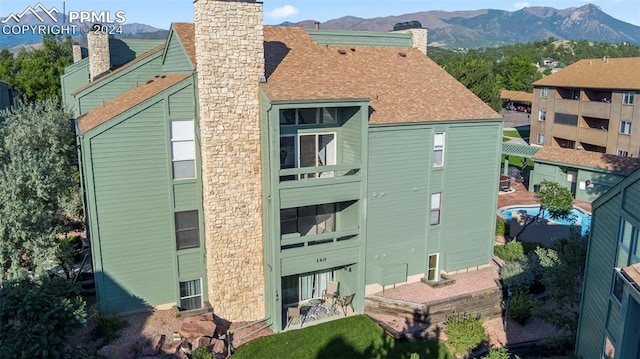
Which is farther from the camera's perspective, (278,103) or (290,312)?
(290,312)

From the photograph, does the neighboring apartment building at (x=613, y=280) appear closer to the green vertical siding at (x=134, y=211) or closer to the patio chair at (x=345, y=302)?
the patio chair at (x=345, y=302)

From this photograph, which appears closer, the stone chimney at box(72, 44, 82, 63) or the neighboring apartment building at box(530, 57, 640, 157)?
the stone chimney at box(72, 44, 82, 63)

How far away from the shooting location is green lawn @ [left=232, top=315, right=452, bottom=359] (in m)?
18.2

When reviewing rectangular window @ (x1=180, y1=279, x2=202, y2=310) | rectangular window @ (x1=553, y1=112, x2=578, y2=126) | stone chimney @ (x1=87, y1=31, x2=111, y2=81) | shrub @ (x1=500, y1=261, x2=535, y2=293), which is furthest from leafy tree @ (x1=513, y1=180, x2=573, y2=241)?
rectangular window @ (x1=553, y1=112, x2=578, y2=126)

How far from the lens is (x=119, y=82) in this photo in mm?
25641

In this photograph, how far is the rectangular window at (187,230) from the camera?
19.5 metres

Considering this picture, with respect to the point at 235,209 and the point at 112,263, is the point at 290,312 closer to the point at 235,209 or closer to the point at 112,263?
the point at 235,209

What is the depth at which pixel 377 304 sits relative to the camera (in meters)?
21.2

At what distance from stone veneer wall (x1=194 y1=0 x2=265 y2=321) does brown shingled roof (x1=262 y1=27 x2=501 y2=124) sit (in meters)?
1.33

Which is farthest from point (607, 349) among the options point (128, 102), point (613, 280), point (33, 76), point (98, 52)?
point (33, 76)

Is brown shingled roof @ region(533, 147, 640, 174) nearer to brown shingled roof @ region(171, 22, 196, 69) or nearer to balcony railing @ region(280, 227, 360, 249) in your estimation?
balcony railing @ region(280, 227, 360, 249)

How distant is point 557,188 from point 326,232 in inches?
638

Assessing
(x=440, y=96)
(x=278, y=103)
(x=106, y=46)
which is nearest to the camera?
(x=278, y=103)

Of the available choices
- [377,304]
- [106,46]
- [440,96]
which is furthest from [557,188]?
[106,46]
